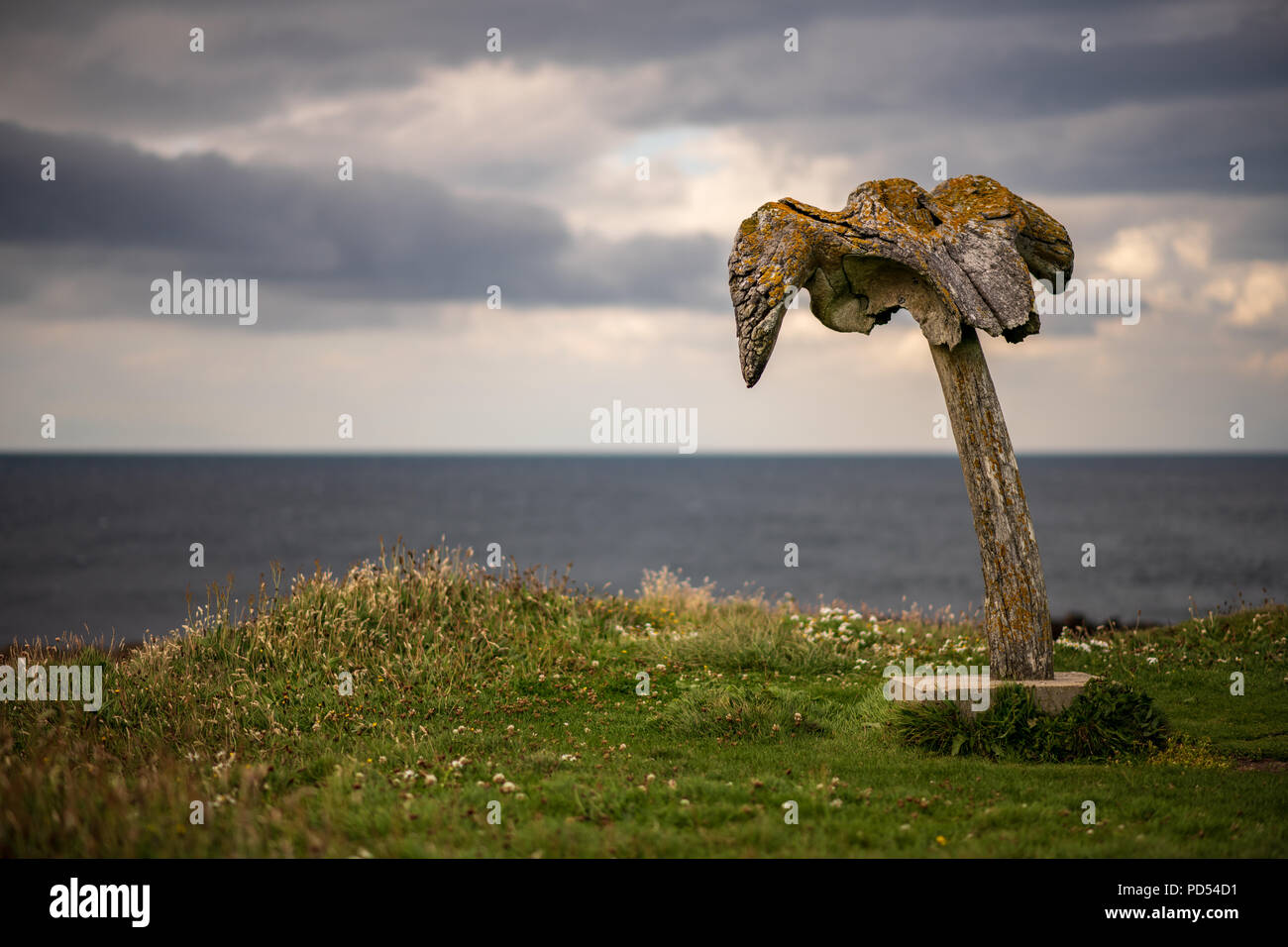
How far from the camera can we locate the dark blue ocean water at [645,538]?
51156 millimetres

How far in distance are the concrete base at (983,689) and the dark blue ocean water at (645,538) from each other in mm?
11887

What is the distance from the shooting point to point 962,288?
9602 mm

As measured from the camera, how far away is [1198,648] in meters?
14.7

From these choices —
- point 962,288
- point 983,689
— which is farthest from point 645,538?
point 962,288

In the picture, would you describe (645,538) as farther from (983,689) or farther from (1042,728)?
(1042,728)

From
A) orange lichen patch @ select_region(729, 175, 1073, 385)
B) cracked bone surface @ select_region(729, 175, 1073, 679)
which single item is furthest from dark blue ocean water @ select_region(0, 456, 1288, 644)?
cracked bone surface @ select_region(729, 175, 1073, 679)

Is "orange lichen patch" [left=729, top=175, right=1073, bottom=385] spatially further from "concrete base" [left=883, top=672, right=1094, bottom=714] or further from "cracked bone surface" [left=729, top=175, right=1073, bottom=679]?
"concrete base" [left=883, top=672, right=1094, bottom=714]

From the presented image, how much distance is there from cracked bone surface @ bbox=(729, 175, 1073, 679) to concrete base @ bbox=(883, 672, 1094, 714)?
31cm

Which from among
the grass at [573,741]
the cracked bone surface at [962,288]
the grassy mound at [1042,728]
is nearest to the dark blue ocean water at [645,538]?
the grass at [573,741]

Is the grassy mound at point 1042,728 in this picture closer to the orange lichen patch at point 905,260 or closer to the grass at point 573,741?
the grass at point 573,741

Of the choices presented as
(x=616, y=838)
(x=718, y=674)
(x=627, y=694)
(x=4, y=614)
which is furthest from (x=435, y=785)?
(x=4, y=614)
